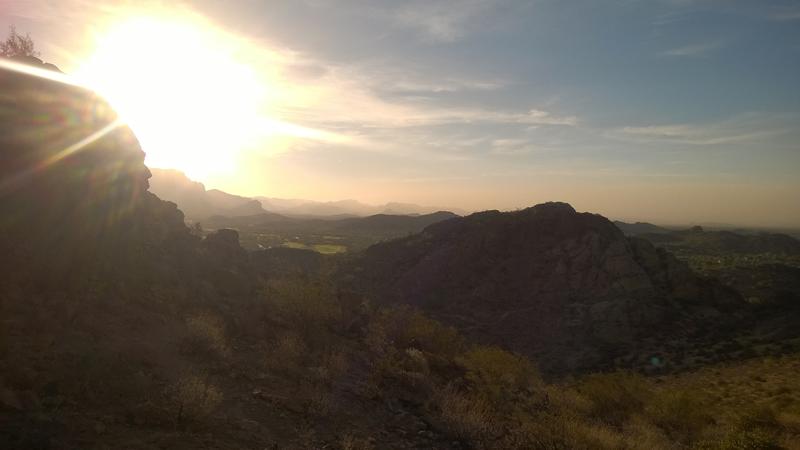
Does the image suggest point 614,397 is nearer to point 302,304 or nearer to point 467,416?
point 467,416

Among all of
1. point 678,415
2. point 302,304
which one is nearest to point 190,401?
point 302,304

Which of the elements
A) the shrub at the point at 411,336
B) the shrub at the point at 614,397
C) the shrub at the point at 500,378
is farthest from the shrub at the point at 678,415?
the shrub at the point at 411,336

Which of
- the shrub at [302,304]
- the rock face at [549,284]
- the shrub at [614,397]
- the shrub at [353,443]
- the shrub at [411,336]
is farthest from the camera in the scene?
the rock face at [549,284]

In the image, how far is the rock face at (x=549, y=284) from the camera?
47.7 m

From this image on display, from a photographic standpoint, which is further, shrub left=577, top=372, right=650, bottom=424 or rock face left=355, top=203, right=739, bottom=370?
rock face left=355, top=203, right=739, bottom=370

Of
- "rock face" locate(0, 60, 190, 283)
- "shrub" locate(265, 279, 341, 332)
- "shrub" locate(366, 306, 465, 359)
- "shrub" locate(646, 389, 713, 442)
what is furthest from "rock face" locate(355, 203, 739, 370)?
"rock face" locate(0, 60, 190, 283)

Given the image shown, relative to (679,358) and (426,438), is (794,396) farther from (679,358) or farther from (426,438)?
(426,438)

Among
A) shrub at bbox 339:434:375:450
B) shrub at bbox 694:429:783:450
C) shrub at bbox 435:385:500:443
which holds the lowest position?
shrub at bbox 694:429:783:450

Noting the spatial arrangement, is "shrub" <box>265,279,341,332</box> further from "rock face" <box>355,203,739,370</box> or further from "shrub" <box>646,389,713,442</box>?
"rock face" <box>355,203,739,370</box>

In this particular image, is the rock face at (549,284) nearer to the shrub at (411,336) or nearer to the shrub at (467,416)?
the shrub at (411,336)

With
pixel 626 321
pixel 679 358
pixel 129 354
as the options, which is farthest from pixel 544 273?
pixel 129 354

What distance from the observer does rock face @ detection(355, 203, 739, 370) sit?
47688mm

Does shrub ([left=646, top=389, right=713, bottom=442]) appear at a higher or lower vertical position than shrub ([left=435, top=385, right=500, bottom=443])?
lower

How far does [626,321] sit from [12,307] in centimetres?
5029
